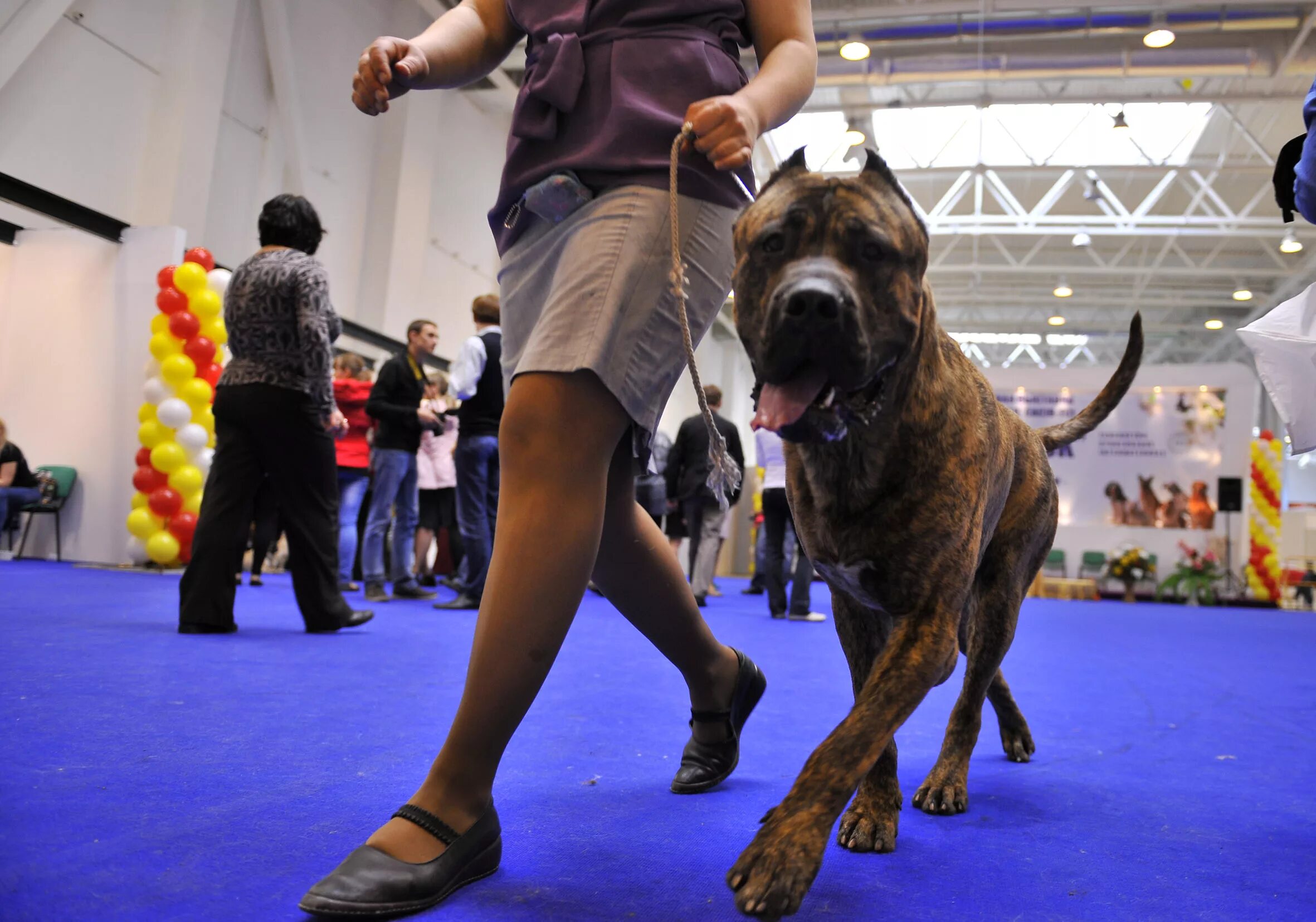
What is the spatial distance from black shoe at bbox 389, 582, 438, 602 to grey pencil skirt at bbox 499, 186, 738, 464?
5350mm

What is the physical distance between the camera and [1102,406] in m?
2.28

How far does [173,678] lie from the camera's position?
2.58 meters

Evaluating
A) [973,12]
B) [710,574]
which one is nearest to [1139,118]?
[973,12]

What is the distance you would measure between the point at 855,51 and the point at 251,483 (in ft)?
29.6

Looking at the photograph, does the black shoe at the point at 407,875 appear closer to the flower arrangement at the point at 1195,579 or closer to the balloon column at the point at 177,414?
the balloon column at the point at 177,414

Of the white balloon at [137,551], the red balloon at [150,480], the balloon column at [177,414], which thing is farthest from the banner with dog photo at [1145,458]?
the white balloon at [137,551]

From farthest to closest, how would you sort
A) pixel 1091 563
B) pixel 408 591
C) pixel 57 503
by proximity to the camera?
pixel 1091 563
pixel 57 503
pixel 408 591

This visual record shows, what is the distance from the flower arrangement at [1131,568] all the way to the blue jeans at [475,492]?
1254 cm

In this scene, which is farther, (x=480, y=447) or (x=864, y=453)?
(x=480, y=447)

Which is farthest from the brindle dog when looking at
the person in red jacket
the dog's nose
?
the person in red jacket

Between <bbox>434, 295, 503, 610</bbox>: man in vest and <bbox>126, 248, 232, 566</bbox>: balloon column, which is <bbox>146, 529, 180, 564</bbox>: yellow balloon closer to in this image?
<bbox>126, 248, 232, 566</bbox>: balloon column

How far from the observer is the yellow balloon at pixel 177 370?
281 inches

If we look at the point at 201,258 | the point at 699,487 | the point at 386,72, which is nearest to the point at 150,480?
the point at 201,258

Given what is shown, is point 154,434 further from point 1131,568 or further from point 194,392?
point 1131,568
